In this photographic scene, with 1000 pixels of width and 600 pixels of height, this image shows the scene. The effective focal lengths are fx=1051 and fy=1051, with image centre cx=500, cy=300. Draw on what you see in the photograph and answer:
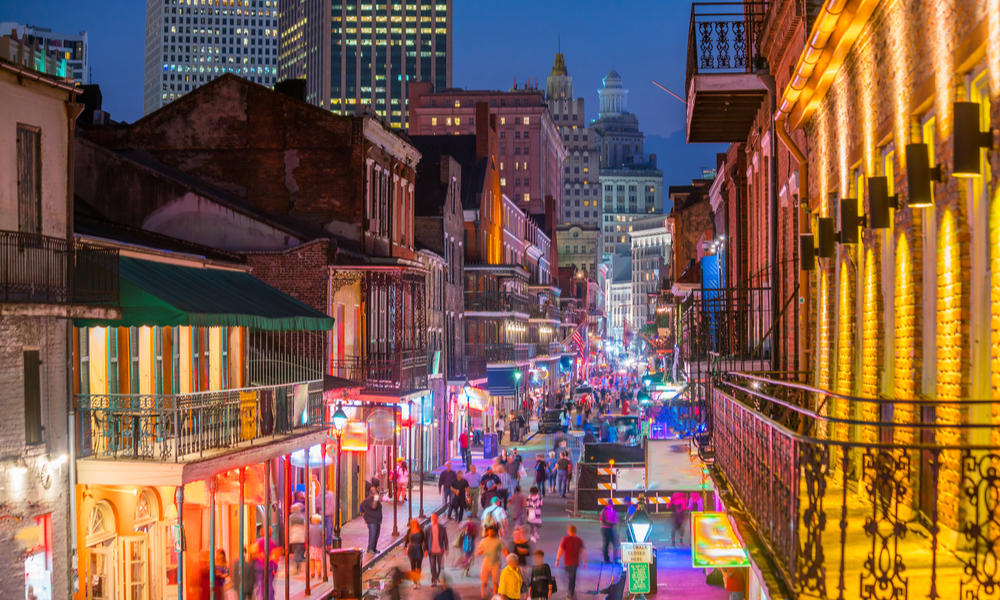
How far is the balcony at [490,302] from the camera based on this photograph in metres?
52.6

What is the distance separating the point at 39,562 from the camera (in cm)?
1478

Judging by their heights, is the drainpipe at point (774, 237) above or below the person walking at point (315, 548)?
above

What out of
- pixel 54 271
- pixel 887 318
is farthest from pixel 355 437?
pixel 887 318

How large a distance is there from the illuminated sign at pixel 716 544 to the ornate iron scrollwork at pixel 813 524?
4683 mm

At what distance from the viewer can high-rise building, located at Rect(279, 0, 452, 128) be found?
182 meters

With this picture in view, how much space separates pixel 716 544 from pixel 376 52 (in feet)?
591

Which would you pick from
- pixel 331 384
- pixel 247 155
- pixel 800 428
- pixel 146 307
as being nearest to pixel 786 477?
pixel 800 428

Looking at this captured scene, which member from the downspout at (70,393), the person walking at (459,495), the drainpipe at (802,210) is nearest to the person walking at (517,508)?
the person walking at (459,495)

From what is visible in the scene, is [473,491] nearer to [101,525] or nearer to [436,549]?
[436,549]

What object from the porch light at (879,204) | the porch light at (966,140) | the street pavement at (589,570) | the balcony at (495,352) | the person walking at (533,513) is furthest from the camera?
the balcony at (495,352)

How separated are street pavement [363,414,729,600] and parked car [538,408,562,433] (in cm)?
2201

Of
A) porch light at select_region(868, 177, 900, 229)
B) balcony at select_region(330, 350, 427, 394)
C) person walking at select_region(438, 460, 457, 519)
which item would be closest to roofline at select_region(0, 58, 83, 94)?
porch light at select_region(868, 177, 900, 229)

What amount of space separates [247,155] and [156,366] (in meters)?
13.4

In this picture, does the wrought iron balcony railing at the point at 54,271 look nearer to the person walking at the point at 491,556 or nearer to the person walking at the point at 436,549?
the person walking at the point at 491,556
